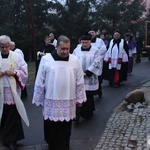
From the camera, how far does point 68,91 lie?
5219 mm

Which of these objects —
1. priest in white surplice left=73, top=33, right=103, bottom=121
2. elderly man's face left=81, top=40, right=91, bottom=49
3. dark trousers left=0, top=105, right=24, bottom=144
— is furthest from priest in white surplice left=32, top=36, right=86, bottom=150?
elderly man's face left=81, top=40, right=91, bottom=49

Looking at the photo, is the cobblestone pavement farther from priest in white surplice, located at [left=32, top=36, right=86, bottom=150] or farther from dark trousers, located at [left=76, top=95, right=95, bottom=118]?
priest in white surplice, located at [left=32, top=36, right=86, bottom=150]

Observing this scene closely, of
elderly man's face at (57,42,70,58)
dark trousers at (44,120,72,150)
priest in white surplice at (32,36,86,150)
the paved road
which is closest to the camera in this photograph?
elderly man's face at (57,42,70,58)

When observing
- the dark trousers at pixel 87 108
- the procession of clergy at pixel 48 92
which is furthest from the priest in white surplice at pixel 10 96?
the dark trousers at pixel 87 108

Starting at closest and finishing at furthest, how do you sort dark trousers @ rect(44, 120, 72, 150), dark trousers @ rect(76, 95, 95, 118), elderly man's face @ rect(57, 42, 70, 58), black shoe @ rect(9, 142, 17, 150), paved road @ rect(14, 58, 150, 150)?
elderly man's face @ rect(57, 42, 70, 58) < dark trousers @ rect(44, 120, 72, 150) < black shoe @ rect(9, 142, 17, 150) < paved road @ rect(14, 58, 150, 150) < dark trousers @ rect(76, 95, 95, 118)

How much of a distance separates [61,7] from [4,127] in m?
24.7

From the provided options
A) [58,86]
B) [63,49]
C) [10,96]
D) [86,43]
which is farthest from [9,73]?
[86,43]

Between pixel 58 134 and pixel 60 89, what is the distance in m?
0.73

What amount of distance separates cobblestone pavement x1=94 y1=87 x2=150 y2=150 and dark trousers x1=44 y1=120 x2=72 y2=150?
554mm

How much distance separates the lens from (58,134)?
5.37 metres

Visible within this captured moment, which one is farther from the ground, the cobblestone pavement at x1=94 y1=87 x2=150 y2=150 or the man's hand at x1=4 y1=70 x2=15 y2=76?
the man's hand at x1=4 y1=70 x2=15 y2=76

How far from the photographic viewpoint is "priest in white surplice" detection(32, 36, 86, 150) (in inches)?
203

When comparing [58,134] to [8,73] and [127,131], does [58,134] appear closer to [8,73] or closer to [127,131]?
[8,73]

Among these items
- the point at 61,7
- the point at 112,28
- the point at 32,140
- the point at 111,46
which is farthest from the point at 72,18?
the point at 32,140
